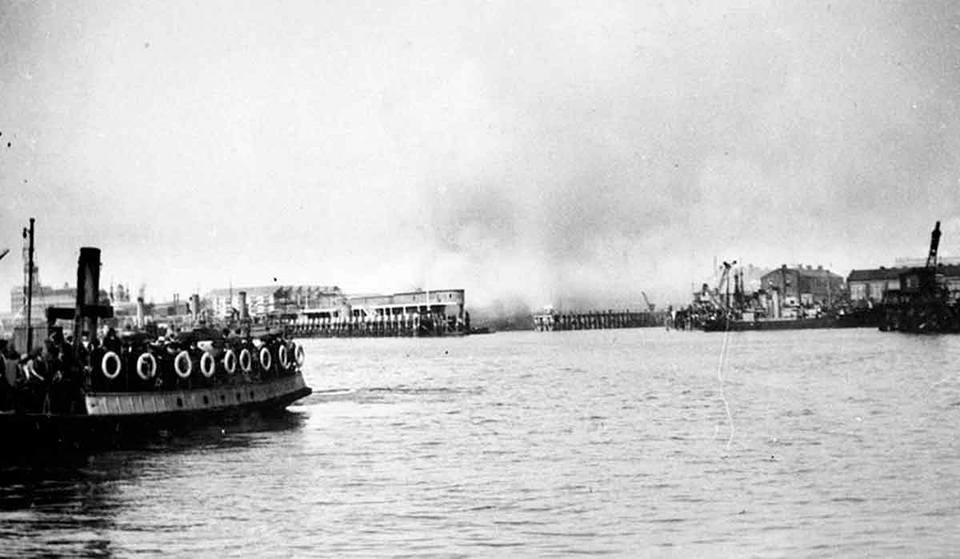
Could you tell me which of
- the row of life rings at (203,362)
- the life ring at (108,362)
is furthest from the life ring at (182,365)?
the life ring at (108,362)

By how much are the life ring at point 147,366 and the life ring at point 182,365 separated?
4.50 feet

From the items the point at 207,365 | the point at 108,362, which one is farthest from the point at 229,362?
the point at 108,362

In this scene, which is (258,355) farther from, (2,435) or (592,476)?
(592,476)

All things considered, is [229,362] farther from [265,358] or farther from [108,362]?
[108,362]

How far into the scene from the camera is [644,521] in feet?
60.4

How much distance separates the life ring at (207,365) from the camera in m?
34.9

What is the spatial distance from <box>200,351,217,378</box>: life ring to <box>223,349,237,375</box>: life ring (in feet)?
4.36

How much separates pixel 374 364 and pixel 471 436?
68236mm

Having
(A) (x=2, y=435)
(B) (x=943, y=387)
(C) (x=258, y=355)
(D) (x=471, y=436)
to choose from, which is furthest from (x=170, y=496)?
(B) (x=943, y=387)

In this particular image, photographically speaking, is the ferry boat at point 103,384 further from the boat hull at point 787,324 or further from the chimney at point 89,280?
the boat hull at point 787,324

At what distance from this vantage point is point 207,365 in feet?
115

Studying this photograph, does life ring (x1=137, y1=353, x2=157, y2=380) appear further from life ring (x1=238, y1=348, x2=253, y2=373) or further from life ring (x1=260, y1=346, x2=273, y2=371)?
life ring (x1=260, y1=346, x2=273, y2=371)

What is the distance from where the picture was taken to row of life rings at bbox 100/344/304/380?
29750 millimetres

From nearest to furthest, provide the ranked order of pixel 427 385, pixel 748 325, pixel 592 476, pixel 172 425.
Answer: pixel 592 476, pixel 172 425, pixel 427 385, pixel 748 325
